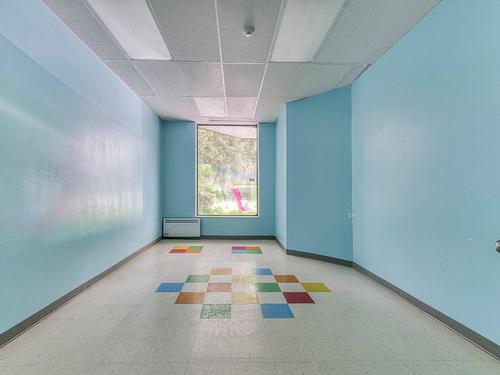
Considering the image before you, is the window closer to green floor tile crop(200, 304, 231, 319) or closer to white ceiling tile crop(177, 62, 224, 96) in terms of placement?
white ceiling tile crop(177, 62, 224, 96)

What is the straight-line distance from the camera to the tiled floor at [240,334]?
84.4 inches

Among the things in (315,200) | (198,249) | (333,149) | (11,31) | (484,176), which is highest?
(11,31)

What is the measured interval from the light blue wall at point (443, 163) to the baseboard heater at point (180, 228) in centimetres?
464

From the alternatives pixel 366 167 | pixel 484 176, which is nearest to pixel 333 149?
pixel 366 167

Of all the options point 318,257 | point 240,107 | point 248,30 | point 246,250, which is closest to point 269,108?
point 240,107

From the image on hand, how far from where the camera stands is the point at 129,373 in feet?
6.70

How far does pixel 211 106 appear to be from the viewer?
6.20 m

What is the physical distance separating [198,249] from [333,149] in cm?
363

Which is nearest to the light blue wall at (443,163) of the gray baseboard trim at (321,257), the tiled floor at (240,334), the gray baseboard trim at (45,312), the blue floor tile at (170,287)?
the tiled floor at (240,334)

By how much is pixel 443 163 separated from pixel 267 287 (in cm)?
257

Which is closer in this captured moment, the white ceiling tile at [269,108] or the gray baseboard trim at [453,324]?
the gray baseboard trim at [453,324]

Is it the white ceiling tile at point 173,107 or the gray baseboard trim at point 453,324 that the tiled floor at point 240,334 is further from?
the white ceiling tile at point 173,107

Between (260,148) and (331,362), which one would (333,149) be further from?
(331,362)

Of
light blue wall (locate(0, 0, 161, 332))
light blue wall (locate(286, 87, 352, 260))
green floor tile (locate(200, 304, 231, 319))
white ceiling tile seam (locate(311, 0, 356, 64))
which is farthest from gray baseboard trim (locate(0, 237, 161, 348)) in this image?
white ceiling tile seam (locate(311, 0, 356, 64))
